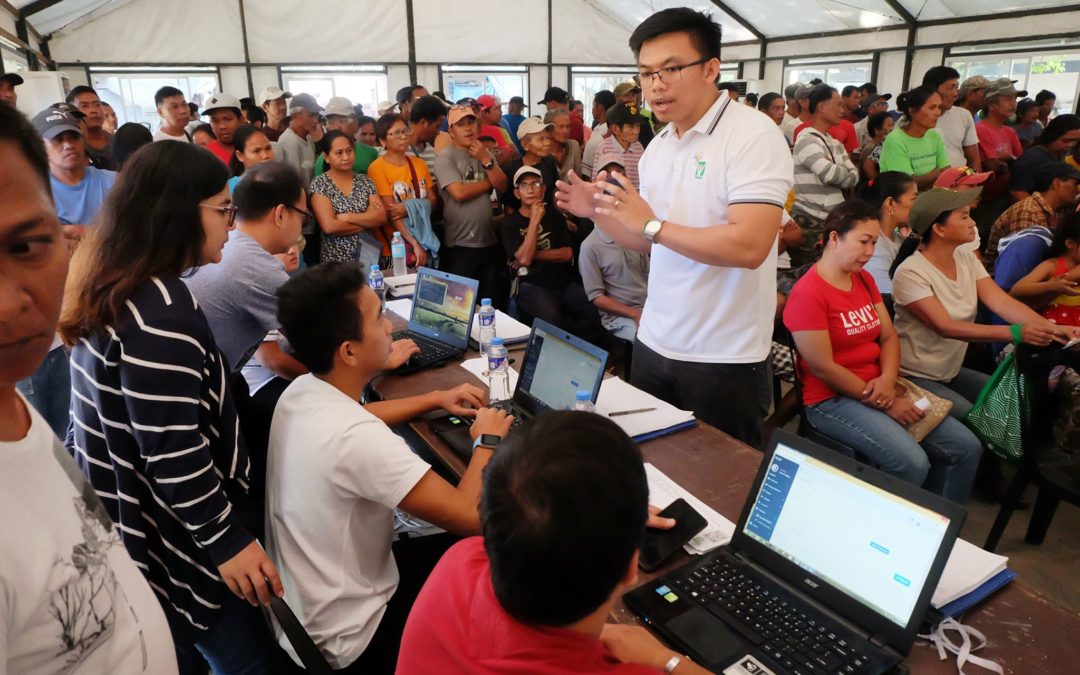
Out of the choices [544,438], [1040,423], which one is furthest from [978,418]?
[544,438]

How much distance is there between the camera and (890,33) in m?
9.48

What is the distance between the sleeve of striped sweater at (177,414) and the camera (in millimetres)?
1287

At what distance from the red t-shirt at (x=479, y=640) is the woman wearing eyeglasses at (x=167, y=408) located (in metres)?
0.62

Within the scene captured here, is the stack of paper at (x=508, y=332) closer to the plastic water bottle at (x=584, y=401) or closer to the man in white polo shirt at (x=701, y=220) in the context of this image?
the man in white polo shirt at (x=701, y=220)

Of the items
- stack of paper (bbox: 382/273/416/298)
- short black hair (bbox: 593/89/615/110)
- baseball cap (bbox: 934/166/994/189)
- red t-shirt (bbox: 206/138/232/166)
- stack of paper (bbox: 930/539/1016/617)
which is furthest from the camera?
short black hair (bbox: 593/89/615/110)

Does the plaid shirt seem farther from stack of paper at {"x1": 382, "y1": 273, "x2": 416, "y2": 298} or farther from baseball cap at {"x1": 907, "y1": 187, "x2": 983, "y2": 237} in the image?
stack of paper at {"x1": 382, "y1": 273, "x2": 416, "y2": 298}

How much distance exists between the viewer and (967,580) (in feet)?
3.77

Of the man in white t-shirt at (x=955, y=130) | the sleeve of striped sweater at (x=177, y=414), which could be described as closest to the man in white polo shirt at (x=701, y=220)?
the sleeve of striped sweater at (x=177, y=414)

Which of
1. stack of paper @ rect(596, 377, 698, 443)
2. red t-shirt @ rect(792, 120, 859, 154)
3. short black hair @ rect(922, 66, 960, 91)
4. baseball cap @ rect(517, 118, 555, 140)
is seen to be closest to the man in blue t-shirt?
stack of paper @ rect(596, 377, 698, 443)

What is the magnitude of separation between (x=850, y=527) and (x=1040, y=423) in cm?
187

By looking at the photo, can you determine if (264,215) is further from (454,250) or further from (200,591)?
(454,250)

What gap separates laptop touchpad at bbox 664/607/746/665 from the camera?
1.04 meters

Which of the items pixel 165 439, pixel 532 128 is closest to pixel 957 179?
pixel 532 128

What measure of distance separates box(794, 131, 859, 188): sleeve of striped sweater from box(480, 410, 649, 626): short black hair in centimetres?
397
